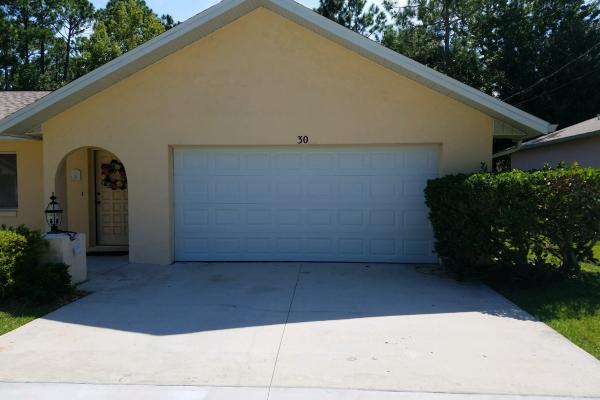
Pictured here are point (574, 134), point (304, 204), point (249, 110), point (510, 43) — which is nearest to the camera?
point (249, 110)

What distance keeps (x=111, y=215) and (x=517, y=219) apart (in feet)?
29.2

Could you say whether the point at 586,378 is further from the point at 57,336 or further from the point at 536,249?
the point at 57,336

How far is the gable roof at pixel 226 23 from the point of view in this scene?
28.4ft

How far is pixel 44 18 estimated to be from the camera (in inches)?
1261

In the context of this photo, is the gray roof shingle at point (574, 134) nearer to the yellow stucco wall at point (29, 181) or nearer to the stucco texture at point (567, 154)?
the stucco texture at point (567, 154)

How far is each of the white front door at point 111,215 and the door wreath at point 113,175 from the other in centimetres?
11

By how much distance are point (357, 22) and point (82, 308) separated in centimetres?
2674

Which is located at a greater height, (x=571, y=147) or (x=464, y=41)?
(x=464, y=41)

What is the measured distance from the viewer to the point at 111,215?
11.7m

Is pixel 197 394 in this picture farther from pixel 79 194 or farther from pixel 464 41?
pixel 464 41

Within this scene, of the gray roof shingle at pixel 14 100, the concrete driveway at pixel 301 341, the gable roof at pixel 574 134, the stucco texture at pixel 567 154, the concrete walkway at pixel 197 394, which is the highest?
the gray roof shingle at pixel 14 100

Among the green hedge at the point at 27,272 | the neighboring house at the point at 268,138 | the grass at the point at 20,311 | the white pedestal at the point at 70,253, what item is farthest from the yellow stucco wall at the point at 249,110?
the grass at the point at 20,311

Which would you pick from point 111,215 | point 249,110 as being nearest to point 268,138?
point 249,110

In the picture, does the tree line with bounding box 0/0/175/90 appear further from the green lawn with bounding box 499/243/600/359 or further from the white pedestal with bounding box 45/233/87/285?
the green lawn with bounding box 499/243/600/359
